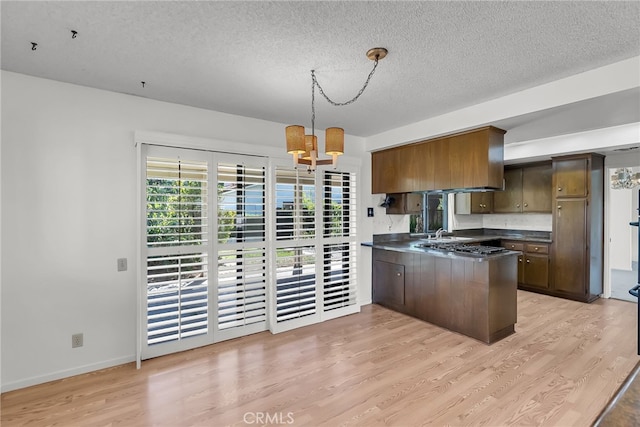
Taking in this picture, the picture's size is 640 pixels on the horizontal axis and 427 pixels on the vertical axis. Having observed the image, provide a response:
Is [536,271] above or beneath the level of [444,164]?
beneath

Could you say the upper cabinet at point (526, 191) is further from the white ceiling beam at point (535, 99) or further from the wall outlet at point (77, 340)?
the wall outlet at point (77, 340)

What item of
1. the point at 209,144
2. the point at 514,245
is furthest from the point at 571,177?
the point at 209,144

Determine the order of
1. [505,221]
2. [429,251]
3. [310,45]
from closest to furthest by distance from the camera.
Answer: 1. [310,45]
2. [429,251]
3. [505,221]

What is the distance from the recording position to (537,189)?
17.9 ft

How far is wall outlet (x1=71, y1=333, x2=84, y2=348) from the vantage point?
2.64 m

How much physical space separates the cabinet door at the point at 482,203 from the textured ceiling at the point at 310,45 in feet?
11.9

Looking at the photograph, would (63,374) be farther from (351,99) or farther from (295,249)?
(351,99)

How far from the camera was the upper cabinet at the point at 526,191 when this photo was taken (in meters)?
5.36

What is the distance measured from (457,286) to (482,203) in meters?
3.31

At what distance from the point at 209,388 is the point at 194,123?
8.22 ft

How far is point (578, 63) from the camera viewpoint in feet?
7.48

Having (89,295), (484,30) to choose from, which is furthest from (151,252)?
(484,30)

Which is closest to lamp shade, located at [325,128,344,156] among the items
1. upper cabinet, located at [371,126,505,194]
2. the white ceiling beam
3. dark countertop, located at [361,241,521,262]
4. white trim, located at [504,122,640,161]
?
the white ceiling beam

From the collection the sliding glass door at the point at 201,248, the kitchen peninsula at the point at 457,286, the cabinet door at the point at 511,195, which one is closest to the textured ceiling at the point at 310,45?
the sliding glass door at the point at 201,248
